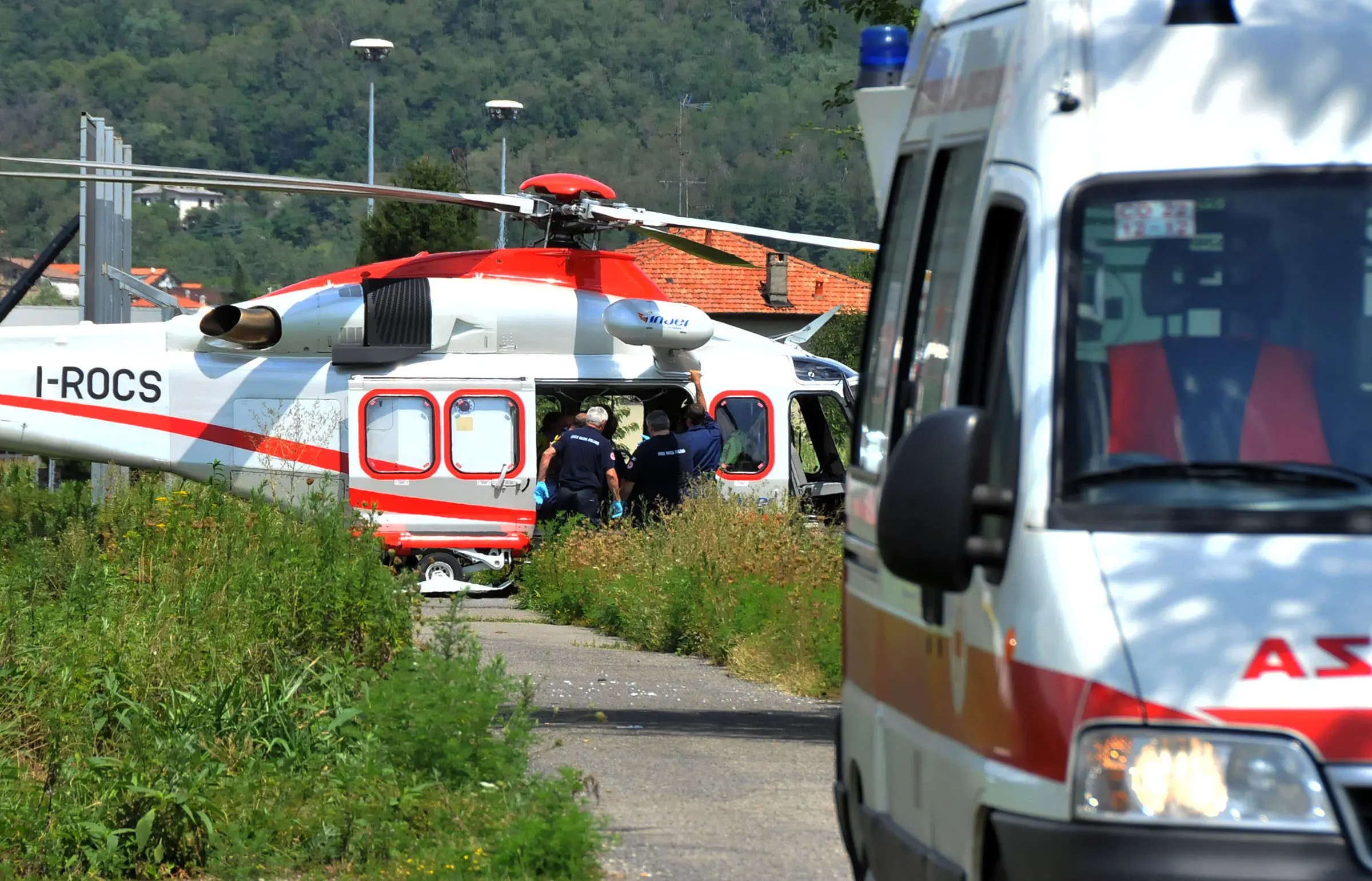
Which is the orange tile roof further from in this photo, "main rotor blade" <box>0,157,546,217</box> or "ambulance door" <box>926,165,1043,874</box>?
"ambulance door" <box>926,165,1043,874</box>

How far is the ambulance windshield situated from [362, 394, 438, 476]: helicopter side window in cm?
1189

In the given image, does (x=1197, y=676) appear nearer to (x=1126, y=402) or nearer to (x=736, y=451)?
(x=1126, y=402)

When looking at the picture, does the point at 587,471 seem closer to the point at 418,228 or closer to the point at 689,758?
the point at 689,758

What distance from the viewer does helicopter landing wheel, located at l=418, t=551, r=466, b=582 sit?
1528 cm

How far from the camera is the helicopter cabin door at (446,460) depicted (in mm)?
15055

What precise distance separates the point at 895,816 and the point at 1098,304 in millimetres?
1513

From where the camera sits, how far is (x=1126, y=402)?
3.53 m

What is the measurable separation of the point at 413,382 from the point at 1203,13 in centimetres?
1182

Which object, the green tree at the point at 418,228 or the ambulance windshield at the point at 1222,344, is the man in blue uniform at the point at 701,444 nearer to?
the ambulance windshield at the point at 1222,344

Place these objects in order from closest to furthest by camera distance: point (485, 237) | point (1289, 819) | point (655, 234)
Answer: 1. point (1289, 819)
2. point (655, 234)
3. point (485, 237)

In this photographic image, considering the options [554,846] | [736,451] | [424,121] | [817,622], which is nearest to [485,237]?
[424,121]

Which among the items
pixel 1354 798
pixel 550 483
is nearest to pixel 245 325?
pixel 550 483

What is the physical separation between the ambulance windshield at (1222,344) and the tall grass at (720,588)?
19.5ft

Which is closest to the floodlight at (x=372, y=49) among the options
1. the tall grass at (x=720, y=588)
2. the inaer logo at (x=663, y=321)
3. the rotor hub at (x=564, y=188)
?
the rotor hub at (x=564, y=188)
